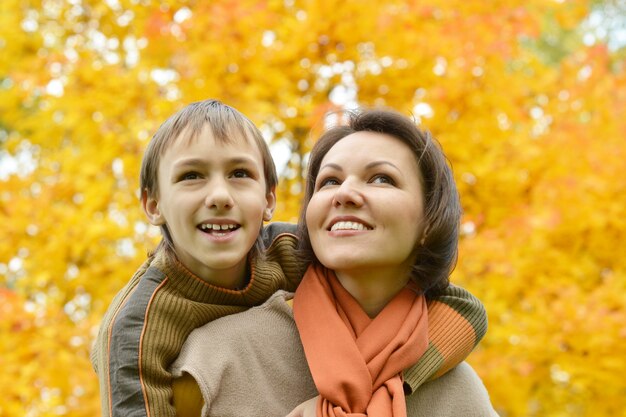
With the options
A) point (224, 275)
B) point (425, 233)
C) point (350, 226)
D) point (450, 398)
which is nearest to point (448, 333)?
point (450, 398)

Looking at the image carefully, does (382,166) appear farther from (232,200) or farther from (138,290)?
(138,290)

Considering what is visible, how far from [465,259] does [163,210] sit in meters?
2.25

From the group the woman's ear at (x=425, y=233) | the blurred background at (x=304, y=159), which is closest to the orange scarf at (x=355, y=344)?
the woman's ear at (x=425, y=233)

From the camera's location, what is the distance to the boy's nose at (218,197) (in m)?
2.02

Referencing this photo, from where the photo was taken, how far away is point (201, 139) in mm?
2061

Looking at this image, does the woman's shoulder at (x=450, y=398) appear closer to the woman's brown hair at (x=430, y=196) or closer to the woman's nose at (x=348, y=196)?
the woman's brown hair at (x=430, y=196)

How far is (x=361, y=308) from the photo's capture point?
2098 millimetres

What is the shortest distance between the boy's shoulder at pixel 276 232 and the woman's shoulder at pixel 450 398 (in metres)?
0.62

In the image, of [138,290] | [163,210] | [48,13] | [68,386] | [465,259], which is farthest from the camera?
[48,13]

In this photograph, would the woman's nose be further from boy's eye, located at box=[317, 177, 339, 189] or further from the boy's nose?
the boy's nose

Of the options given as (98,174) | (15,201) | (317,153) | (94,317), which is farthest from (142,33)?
(317,153)

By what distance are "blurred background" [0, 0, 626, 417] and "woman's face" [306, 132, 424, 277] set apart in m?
1.87

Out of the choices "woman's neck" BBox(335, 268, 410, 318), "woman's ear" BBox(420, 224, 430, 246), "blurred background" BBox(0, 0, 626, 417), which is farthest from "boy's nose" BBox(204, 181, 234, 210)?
"blurred background" BBox(0, 0, 626, 417)

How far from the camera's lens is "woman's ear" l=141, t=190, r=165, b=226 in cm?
224
